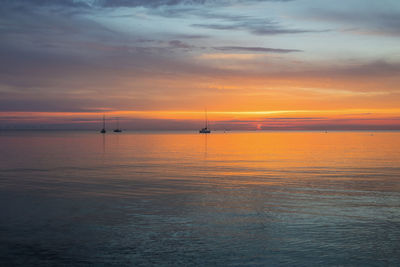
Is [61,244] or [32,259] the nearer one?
[32,259]

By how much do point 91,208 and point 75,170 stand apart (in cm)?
1991

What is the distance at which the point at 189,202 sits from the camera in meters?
23.9

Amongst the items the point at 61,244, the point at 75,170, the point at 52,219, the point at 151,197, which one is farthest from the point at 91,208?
the point at 75,170

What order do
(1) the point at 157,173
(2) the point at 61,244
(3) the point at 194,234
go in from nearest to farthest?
1. (2) the point at 61,244
2. (3) the point at 194,234
3. (1) the point at 157,173

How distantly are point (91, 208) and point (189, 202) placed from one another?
5797 mm

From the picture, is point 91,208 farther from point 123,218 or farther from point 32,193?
point 32,193

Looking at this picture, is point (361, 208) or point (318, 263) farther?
point (361, 208)

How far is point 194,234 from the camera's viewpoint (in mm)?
16969

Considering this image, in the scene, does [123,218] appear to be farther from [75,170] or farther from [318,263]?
[75,170]

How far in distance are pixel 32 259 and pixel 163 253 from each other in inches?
184

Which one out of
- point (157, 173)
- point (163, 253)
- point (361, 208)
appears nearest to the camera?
point (163, 253)

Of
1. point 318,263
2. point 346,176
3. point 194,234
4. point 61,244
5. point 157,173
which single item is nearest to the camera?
point 318,263

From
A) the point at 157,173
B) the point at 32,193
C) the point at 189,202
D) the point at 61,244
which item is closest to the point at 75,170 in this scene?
the point at 157,173

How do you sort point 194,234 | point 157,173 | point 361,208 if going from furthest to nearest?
point 157,173 → point 361,208 → point 194,234
